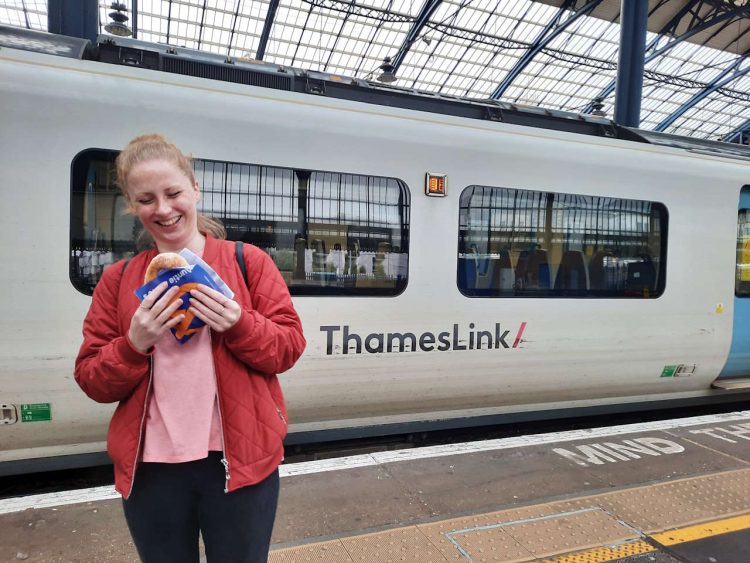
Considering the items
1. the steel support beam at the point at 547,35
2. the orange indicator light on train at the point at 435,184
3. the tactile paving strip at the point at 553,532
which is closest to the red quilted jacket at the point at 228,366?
the tactile paving strip at the point at 553,532

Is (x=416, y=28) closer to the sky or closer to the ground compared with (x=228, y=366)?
closer to the sky

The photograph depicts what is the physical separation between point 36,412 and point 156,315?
2.32 metres

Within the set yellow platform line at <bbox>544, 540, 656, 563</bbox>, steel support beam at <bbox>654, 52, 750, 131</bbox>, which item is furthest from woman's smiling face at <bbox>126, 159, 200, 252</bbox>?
steel support beam at <bbox>654, 52, 750, 131</bbox>

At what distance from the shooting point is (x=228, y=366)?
1.28m

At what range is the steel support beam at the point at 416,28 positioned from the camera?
21281mm

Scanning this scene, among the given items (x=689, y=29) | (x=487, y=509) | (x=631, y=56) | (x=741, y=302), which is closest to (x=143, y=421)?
(x=487, y=509)

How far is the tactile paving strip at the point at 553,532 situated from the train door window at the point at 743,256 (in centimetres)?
249

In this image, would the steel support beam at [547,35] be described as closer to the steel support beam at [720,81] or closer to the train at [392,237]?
the steel support beam at [720,81]

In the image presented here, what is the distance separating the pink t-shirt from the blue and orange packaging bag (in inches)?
3.7

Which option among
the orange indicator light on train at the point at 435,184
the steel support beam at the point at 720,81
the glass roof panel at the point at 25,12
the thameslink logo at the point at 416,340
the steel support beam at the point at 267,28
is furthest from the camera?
the steel support beam at the point at 720,81

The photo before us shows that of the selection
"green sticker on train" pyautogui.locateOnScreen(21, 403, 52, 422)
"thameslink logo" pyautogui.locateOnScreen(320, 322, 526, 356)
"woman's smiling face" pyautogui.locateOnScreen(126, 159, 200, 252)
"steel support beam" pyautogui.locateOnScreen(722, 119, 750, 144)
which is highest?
"steel support beam" pyautogui.locateOnScreen(722, 119, 750, 144)

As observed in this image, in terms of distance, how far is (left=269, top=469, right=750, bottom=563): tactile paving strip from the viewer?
2.29 m

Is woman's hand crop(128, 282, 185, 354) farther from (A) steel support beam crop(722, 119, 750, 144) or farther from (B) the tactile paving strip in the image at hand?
(A) steel support beam crop(722, 119, 750, 144)

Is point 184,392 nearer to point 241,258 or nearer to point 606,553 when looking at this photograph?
point 241,258
